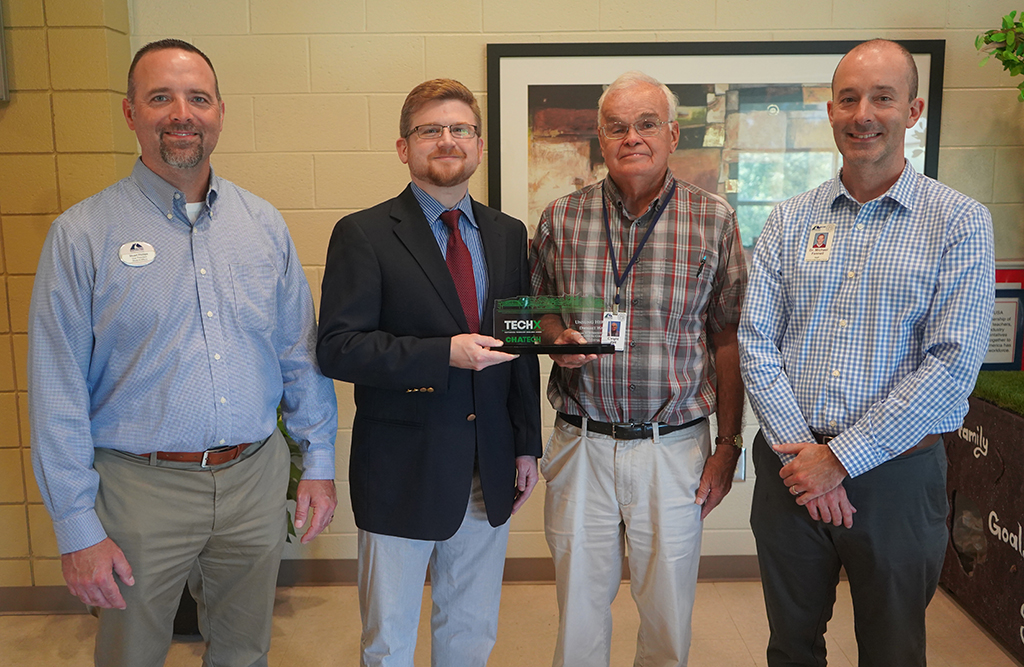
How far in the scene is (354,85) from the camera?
10.6ft

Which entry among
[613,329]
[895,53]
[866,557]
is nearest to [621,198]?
[613,329]

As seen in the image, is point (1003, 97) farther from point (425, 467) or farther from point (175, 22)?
point (175, 22)

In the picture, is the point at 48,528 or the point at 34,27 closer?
the point at 34,27

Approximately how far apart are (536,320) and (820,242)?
0.77m

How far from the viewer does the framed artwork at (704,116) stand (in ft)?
10.5

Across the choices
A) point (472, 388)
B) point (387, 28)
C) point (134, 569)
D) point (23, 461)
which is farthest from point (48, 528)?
point (387, 28)

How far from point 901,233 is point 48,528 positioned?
3.42m

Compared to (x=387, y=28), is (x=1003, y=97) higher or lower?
lower

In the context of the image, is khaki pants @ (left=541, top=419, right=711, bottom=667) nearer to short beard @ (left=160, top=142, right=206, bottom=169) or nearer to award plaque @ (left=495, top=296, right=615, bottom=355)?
award plaque @ (left=495, top=296, right=615, bottom=355)

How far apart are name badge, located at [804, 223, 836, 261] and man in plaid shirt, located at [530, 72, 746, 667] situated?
235 mm

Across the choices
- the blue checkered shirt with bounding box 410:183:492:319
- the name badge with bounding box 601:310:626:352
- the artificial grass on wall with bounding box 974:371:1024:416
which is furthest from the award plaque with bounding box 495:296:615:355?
the artificial grass on wall with bounding box 974:371:1024:416

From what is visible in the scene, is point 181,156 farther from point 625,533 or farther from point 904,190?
point 904,190

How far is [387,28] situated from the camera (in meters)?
3.21

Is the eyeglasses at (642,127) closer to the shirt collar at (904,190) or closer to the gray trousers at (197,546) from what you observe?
the shirt collar at (904,190)
